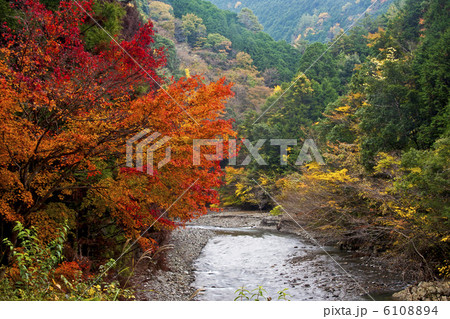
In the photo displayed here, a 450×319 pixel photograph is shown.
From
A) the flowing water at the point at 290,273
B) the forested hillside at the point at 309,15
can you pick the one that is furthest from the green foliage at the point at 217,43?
the flowing water at the point at 290,273

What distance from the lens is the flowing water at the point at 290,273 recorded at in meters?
10.8

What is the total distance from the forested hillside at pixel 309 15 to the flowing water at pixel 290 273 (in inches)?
2253

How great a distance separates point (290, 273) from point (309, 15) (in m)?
93.9

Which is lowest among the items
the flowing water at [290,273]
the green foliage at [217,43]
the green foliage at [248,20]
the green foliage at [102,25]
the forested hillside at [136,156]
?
the flowing water at [290,273]

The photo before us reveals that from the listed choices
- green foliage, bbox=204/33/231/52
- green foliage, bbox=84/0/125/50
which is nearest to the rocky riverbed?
green foliage, bbox=84/0/125/50

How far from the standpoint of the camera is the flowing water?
35.3ft

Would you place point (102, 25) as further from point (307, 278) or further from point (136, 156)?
point (307, 278)

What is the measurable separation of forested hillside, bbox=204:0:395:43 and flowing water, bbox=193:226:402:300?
57.2 meters

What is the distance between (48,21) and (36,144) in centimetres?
294

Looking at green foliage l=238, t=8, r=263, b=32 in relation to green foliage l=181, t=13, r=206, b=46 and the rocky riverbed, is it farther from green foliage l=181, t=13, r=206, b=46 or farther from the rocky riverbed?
the rocky riverbed

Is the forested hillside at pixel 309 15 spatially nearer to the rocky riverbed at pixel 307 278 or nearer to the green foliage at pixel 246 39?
the green foliage at pixel 246 39

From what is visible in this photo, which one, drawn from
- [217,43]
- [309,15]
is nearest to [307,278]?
[217,43]

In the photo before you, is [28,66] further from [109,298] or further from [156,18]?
[156,18]

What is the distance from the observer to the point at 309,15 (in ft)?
311
